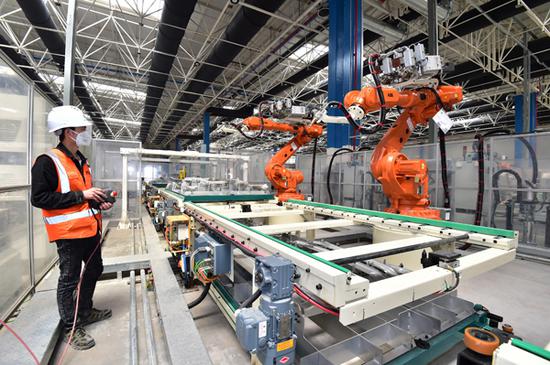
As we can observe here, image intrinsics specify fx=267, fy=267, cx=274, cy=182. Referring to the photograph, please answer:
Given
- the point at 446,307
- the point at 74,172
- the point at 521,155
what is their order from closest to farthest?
1. the point at 74,172
2. the point at 446,307
3. the point at 521,155

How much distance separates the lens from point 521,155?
477 centimetres

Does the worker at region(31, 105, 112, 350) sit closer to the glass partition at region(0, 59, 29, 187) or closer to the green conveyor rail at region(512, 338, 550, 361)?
the glass partition at region(0, 59, 29, 187)

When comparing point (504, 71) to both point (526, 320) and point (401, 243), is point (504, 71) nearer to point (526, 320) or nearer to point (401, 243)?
point (526, 320)

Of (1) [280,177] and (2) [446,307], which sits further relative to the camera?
(1) [280,177]

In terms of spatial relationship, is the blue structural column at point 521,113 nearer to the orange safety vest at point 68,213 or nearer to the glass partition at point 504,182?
the glass partition at point 504,182

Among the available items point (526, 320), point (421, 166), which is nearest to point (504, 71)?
point (421, 166)

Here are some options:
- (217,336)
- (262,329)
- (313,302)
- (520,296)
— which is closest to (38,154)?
(217,336)

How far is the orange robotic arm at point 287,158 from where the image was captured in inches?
195

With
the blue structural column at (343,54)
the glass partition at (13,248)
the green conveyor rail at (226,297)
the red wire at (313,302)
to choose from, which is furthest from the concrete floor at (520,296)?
the glass partition at (13,248)

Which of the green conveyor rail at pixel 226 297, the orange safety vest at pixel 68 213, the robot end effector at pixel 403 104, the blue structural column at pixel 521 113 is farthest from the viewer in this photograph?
the blue structural column at pixel 521 113

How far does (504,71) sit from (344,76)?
7604 mm

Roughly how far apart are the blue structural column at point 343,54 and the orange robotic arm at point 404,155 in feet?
5.88

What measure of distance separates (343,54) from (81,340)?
18.2 ft

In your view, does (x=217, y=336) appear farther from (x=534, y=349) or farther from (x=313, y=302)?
(x=534, y=349)
